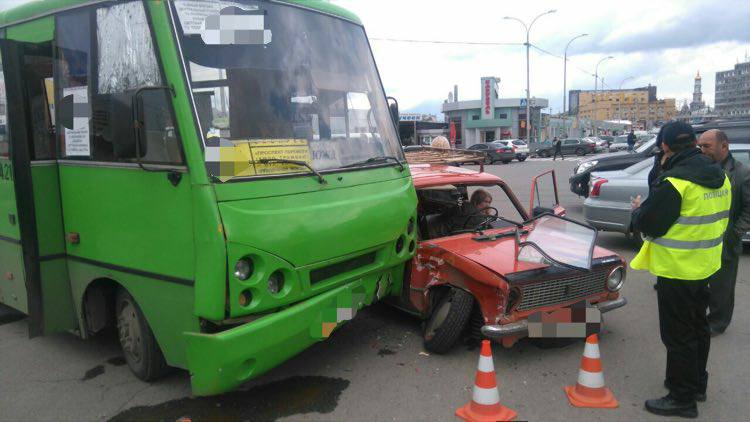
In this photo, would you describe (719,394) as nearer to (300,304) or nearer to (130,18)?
(300,304)

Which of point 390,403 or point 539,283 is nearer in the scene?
point 390,403

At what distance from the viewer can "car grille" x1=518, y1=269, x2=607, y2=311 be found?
4.23m

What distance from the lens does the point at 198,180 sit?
3287mm

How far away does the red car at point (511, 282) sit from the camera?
4.15 metres

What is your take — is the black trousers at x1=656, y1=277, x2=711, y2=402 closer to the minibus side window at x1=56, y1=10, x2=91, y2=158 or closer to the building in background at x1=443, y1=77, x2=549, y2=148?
the minibus side window at x1=56, y1=10, x2=91, y2=158

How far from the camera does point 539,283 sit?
4.25 m

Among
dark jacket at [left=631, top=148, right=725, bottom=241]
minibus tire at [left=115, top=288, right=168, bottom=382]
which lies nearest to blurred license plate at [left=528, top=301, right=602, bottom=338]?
dark jacket at [left=631, top=148, right=725, bottom=241]

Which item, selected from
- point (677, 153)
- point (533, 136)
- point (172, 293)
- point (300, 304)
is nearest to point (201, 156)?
point (172, 293)

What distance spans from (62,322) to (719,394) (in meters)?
4.81

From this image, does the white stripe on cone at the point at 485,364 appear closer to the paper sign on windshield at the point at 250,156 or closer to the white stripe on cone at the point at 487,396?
the white stripe on cone at the point at 487,396

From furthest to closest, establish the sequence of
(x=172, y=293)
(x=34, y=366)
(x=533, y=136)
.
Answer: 1. (x=533, y=136)
2. (x=34, y=366)
3. (x=172, y=293)

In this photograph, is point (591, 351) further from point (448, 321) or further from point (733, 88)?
point (733, 88)

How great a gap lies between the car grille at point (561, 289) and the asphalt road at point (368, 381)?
0.50m

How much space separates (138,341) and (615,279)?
12.6 feet
